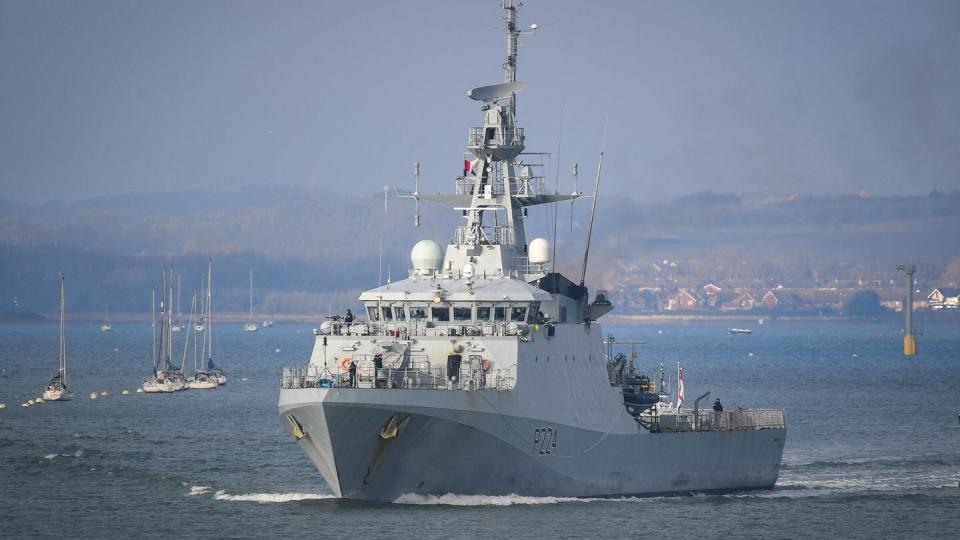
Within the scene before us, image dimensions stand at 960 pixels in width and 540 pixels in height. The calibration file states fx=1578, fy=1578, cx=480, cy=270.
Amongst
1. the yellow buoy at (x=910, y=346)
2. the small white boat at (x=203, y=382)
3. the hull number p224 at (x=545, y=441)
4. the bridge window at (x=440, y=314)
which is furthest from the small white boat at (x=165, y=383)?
the yellow buoy at (x=910, y=346)

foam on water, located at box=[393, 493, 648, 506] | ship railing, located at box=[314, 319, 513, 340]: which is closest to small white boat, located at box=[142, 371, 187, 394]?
ship railing, located at box=[314, 319, 513, 340]

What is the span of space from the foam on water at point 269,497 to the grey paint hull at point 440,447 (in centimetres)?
209

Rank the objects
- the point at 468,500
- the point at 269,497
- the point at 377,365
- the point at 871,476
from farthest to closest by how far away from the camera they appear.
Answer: the point at 871,476 → the point at 269,497 → the point at 468,500 → the point at 377,365

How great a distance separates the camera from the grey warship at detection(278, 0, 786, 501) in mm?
33594

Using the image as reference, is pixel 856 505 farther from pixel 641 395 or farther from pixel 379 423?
pixel 379 423

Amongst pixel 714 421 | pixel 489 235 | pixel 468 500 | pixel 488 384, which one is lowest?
pixel 468 500

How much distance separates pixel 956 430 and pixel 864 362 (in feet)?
214

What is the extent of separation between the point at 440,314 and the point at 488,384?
106 inches

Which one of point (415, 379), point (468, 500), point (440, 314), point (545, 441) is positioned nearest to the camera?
point (415, 379)

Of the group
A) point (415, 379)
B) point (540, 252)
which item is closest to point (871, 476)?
point (540, 252)

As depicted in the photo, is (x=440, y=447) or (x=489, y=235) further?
(x=489, y=235)

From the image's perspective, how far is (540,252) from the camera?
129 ft

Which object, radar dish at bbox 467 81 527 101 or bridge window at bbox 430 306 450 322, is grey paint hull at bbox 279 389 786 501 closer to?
bridge window at bbox 430 306 450 322

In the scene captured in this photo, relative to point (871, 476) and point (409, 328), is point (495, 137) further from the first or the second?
point (871, 476)
